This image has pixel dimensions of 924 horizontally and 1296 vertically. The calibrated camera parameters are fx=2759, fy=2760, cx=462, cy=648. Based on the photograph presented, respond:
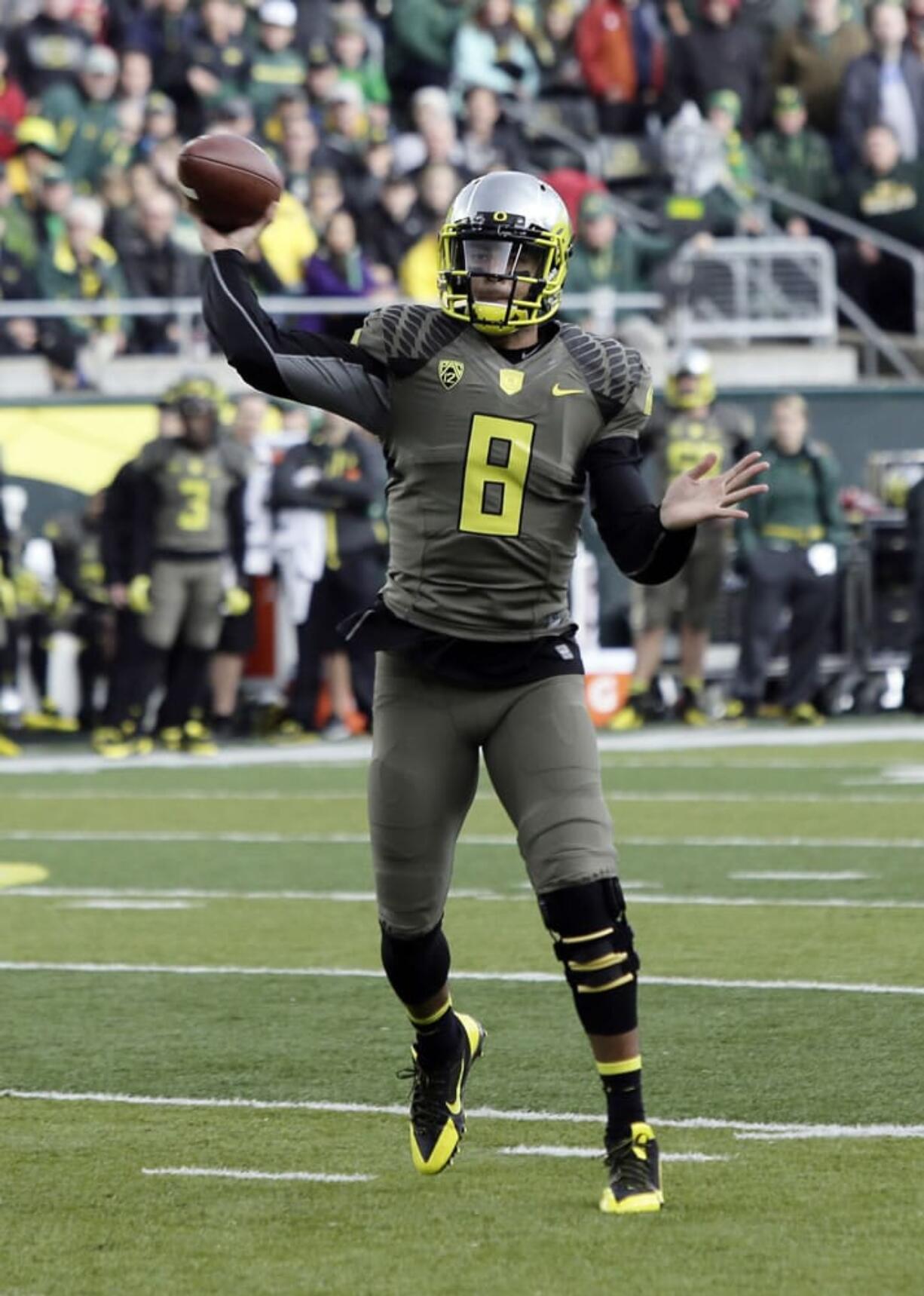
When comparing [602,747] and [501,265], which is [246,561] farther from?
[501,265]

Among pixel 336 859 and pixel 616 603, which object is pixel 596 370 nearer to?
pixel 336 859

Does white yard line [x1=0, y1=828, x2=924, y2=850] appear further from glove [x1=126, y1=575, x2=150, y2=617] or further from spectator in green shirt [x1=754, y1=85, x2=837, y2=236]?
spectator in green shirt [x1=754, y1=85, x2=837, y2=236]

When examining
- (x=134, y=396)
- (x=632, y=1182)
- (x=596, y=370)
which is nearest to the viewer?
(x=632, y=1182)

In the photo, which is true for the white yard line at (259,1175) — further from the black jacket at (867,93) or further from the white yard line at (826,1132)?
the black jacket at (867,93)

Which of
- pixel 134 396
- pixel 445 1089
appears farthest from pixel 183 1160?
pixel 134 396

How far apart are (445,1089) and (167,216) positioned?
1202cm

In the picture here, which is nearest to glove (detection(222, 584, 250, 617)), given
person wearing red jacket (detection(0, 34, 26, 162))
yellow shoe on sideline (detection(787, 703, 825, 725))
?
yellow shoe on sideline (detection(787, 703, 825, 725))

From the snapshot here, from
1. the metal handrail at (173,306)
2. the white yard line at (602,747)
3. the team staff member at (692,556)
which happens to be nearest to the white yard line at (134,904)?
the white yard line at (602,747)

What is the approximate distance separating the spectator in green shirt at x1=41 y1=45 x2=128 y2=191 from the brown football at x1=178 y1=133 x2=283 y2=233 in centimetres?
1236

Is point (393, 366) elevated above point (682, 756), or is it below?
above

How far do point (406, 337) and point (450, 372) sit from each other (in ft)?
0.34

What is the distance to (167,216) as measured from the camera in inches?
648

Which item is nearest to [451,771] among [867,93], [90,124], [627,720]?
[627,720]

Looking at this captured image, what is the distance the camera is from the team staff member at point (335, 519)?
1476cm
